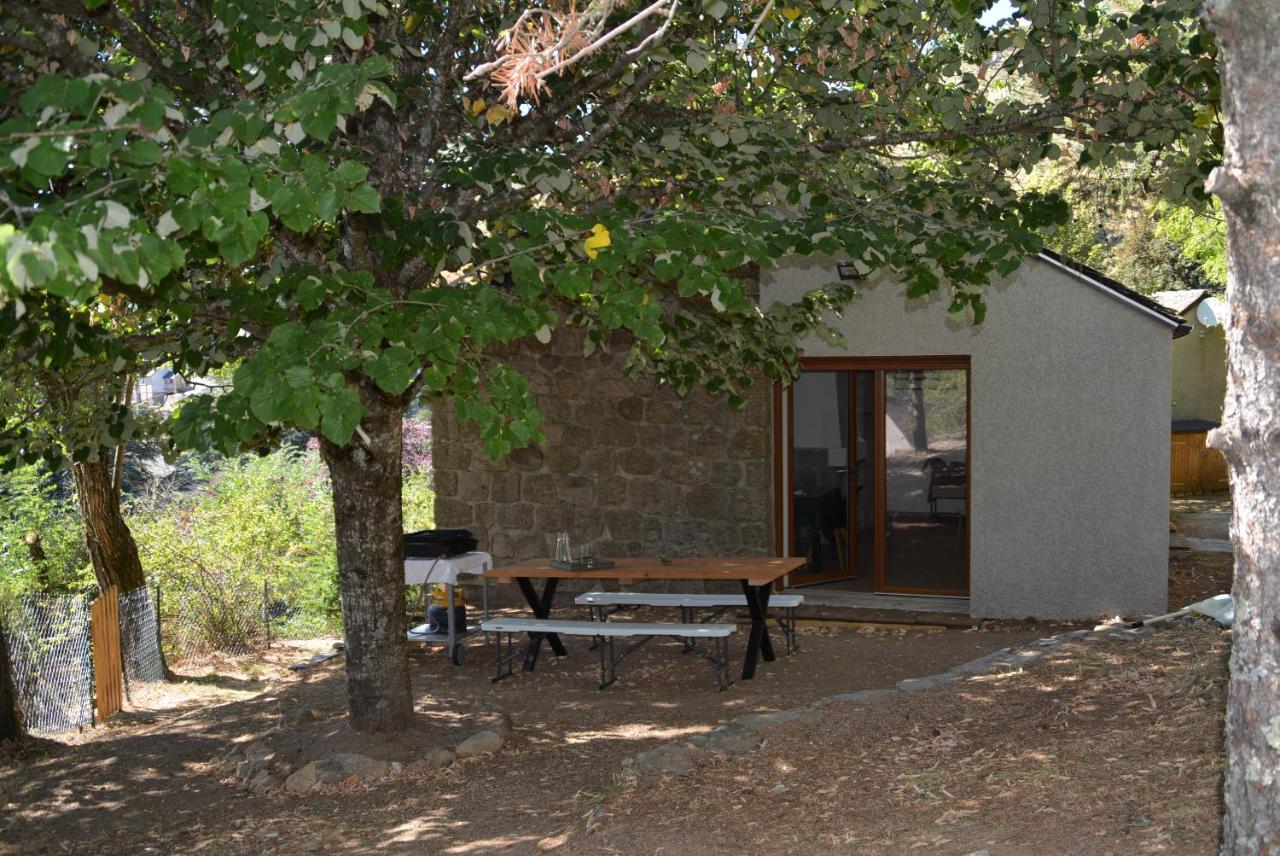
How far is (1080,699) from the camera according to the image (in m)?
6.18

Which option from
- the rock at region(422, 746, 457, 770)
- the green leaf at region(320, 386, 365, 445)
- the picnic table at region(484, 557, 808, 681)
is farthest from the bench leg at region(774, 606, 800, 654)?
the green leaf at region(320, 386, 365, 445)

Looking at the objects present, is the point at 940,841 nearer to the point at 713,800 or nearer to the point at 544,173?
the point at 713,800

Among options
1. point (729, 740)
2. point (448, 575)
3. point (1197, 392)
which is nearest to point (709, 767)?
point (729, 740)

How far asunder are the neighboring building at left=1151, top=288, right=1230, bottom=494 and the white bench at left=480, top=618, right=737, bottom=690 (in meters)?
11.8

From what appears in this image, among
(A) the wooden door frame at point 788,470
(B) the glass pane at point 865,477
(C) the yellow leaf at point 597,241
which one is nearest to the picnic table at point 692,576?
(A) the wooden door frame at point 788,470

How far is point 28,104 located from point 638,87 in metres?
3.59

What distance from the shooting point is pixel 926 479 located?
1059 cm

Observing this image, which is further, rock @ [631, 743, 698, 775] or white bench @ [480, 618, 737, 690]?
white bench @ [480, 618, 737, 690]

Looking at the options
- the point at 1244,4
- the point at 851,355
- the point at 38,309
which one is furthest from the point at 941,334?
the point at 1244,4

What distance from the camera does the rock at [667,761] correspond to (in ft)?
18.5

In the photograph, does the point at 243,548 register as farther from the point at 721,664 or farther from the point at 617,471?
the point at 721,664

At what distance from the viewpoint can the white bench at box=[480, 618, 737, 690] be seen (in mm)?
7805

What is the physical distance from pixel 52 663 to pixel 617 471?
4.64 meters

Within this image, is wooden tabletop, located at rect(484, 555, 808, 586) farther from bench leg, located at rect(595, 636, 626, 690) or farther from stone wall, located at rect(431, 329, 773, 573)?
stone wall, located at rect(431, 329, 773, 573)
